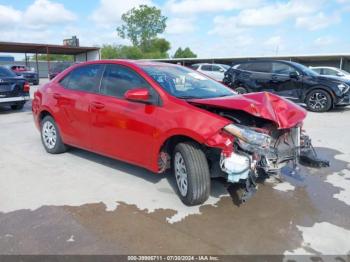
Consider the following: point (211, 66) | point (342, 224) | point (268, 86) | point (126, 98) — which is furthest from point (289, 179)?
point (211, 66)

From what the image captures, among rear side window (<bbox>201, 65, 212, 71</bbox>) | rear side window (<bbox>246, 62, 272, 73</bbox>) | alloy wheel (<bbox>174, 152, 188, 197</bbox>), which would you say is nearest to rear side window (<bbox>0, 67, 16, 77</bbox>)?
rear side window (<bbox>246, 62, 272, 73</bbox>)

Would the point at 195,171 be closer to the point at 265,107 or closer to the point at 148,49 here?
the point at 265,107

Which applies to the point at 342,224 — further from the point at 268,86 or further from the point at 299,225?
the point at 268,86

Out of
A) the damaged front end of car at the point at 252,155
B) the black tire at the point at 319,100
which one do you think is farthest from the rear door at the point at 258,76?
the damaged front end of car at the point at 252,155

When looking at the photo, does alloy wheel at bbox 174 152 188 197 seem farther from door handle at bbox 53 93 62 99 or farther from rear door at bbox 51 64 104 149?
door handle at bbox 53 93 62 99

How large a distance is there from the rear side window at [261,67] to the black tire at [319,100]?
1.73 metres

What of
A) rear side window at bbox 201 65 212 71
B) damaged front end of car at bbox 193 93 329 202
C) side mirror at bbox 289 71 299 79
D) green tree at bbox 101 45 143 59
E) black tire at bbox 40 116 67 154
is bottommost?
black tire at bbox 40 116 67 154

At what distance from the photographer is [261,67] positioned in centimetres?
1227

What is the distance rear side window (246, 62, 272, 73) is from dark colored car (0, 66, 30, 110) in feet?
25.8

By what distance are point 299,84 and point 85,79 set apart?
8.08m

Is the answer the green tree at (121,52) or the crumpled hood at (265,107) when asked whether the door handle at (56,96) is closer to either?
the crumpled hood at (265,107)

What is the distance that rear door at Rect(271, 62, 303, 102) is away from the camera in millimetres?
11148

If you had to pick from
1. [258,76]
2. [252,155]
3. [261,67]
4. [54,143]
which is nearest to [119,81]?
[54,143]

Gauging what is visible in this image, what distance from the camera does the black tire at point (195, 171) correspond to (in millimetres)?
3643
